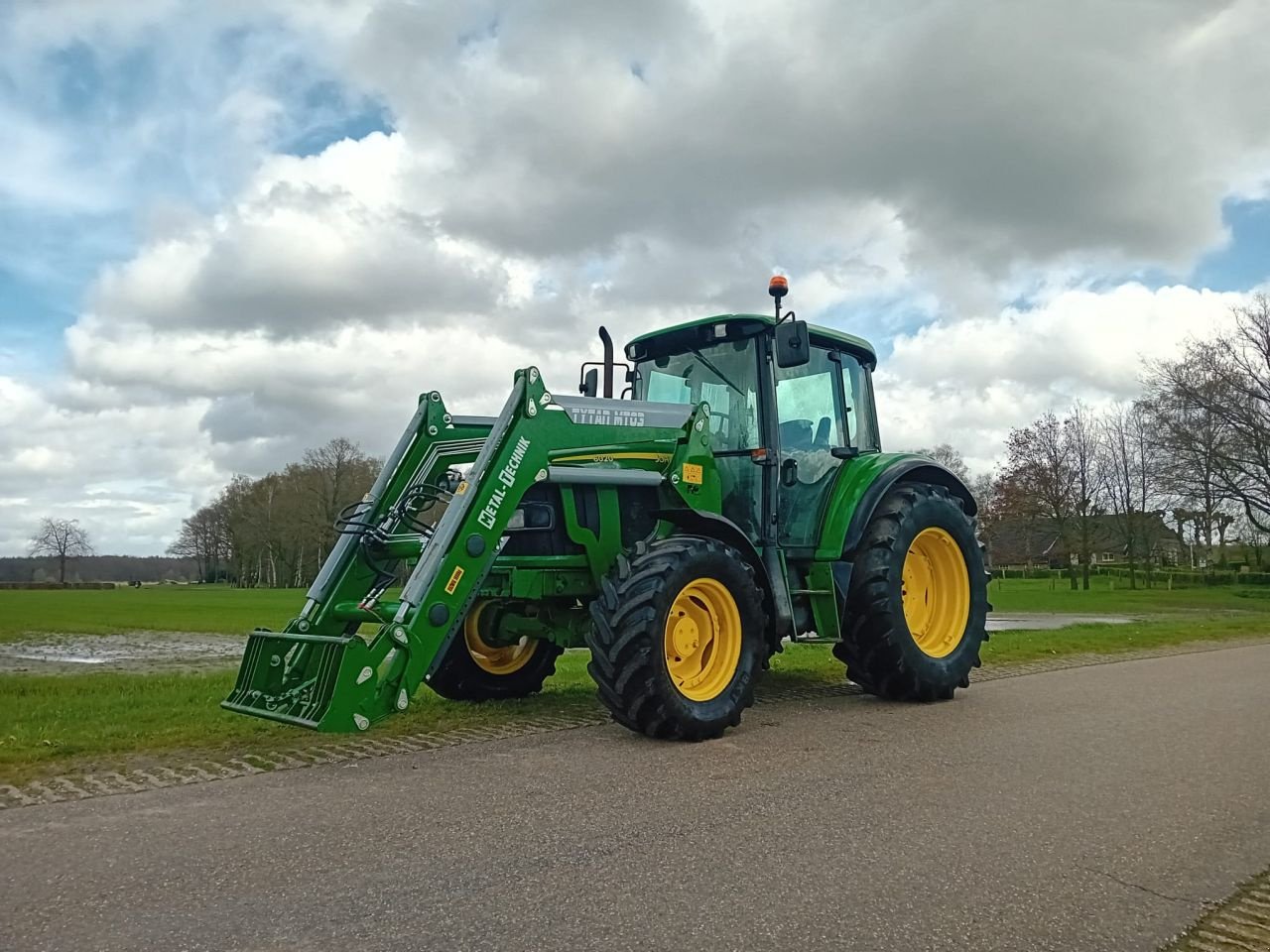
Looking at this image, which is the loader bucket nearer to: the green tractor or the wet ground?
the green tractor

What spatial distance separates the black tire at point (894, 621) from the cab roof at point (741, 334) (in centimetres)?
125

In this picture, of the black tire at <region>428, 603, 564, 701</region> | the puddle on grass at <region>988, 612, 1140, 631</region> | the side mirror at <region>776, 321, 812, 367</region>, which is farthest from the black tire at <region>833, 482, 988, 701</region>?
the puddle on grass at <region>988, 612, 1140, 631</region>

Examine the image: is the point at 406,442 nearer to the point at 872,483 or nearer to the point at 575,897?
the point at 872,483

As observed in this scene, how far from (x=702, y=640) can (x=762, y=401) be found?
1984 millimetres

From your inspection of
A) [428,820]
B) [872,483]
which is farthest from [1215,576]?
[428,820]

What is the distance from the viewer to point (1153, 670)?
34.1ft

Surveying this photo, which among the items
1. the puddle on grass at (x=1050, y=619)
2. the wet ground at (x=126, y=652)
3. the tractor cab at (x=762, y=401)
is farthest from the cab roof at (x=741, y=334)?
the puddle on grass at (x=1050, y=619)

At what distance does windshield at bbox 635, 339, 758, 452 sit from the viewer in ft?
25.1

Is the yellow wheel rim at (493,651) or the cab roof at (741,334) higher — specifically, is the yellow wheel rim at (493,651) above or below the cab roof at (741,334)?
below

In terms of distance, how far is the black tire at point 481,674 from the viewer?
757 cm

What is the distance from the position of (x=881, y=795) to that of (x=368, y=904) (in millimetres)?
2511

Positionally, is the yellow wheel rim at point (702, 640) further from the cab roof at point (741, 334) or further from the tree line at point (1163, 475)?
the tree line at point (1163, 475)

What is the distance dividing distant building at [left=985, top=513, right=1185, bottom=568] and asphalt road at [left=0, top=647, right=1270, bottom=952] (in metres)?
42.7

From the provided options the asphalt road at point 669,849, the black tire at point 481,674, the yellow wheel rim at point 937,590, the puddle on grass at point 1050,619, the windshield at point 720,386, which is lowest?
the puddle on grass at point 1050,619
